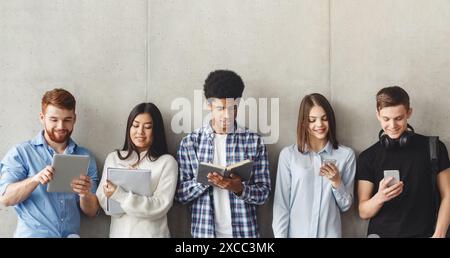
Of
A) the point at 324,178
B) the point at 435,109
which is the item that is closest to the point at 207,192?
the point at 324,178

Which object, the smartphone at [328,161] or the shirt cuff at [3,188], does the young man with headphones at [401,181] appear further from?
the shirt cuff at [3,188]

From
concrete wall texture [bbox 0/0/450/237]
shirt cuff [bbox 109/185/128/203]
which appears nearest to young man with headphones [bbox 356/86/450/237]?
concrete wall texture [bbox 0/0/450/237]

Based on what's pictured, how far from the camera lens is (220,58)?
4715mm

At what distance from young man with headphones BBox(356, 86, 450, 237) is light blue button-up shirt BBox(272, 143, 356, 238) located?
0.16 m

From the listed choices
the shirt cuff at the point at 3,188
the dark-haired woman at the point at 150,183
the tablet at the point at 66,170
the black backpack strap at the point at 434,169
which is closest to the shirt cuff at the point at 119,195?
the dark-haired woman at the point at 150,183

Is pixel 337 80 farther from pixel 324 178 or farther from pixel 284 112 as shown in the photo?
pixel 324 178

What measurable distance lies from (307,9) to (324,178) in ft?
4.47

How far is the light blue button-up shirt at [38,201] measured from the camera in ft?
13.8

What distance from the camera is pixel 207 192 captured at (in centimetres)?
436

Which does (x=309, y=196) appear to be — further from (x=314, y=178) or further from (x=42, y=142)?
(x=42, y=142)

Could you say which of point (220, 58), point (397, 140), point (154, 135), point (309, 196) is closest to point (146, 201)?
point (154, 135)

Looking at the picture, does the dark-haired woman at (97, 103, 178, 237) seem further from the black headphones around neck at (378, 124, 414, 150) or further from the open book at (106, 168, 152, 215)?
the black headphones around neck at (378, 124, 414, 150)

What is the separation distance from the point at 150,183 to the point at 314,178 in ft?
3.95

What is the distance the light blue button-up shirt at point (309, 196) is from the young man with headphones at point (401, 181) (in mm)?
163
